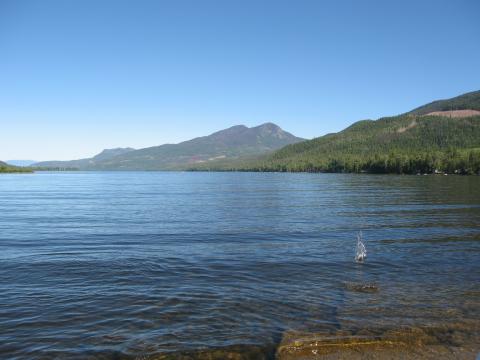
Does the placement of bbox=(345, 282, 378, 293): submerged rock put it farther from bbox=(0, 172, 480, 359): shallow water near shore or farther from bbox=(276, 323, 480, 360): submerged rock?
bbox=(276, 323, 480, 360): submerged rock

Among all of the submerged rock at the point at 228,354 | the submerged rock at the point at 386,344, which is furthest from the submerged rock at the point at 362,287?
the submerged rock at the point at 228,354

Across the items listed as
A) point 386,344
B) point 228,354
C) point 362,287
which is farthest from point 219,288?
point 386,344

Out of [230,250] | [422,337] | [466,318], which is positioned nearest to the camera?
[422,337]

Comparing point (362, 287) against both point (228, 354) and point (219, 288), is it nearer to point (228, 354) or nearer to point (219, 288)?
point (219, 288)

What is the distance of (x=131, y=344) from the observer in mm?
12312

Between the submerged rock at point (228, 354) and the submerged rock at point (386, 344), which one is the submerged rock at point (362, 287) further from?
the submerged rock at point (228, 354)

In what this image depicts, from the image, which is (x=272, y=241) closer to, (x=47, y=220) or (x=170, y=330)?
(x=170, y=330)

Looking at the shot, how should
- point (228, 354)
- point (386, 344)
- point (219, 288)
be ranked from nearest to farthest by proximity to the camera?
point (228, 354) < point (386, 344) < point (219, 288)

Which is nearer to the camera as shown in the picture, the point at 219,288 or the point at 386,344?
the point at 386,344

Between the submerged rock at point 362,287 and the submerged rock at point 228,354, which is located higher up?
the submerged rock at point 228,354

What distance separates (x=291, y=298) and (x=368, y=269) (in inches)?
292

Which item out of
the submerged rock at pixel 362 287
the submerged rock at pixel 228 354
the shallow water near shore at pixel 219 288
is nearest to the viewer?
the submerged rock at pixel 228 354

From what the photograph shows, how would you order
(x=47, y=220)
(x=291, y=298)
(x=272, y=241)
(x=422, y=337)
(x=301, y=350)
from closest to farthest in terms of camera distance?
(x=301, y=350) → (x=422, y=337) → (x=291, y=298) → (x=272, y=241) → (x=47, y=220)

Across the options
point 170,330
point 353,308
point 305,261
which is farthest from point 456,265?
point 170,330
